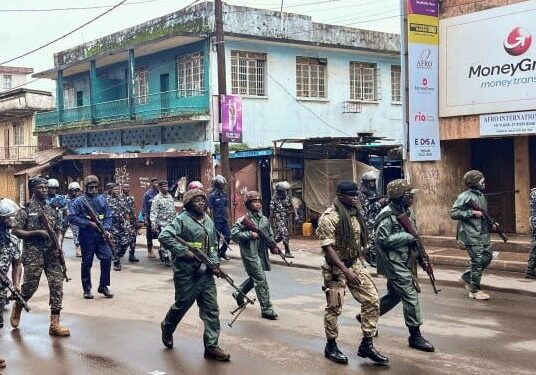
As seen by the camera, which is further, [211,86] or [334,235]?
[211,86]

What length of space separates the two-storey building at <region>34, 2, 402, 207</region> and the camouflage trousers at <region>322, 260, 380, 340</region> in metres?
15.2

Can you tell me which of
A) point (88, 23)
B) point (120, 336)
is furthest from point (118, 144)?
point (120, 336)

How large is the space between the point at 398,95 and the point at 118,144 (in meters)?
11.1

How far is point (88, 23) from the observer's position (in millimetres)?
20453

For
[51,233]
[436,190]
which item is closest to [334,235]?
[51,233]

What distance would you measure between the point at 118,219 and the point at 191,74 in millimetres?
10546

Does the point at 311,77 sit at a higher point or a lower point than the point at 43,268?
higher

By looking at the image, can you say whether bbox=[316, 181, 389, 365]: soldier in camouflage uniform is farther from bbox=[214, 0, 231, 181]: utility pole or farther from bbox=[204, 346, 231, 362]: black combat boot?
bbox=[214, 0, 231, 181]: utility pole

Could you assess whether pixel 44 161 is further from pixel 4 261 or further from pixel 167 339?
pixel 167 339

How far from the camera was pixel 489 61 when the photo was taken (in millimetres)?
13789

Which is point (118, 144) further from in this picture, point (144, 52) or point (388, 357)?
point (388, 357)

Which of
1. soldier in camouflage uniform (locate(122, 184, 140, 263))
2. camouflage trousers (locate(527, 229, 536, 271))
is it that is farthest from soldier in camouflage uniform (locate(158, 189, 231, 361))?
soldier in camouflage uniform (locate(122, 184, 140, 263))

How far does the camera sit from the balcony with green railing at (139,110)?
22.2 m

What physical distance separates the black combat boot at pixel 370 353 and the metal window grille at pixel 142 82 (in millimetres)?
20214
